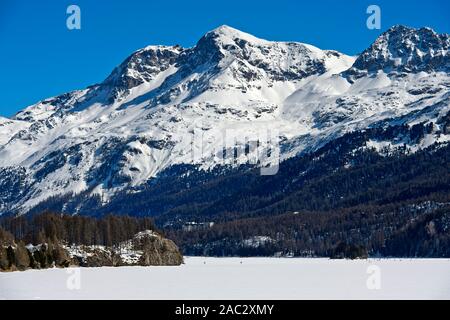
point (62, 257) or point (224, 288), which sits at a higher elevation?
point (62, 257)

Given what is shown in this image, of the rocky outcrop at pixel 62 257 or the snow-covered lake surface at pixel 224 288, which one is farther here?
the rocky outcrop at pixel 62 257

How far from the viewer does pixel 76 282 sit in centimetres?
11050

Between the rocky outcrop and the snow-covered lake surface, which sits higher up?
the rocky outcrop

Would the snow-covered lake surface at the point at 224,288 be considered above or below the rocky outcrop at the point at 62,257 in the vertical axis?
below

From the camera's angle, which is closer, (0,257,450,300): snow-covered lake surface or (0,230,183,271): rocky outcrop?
(0,257,450,300): snow-covered lake surface
